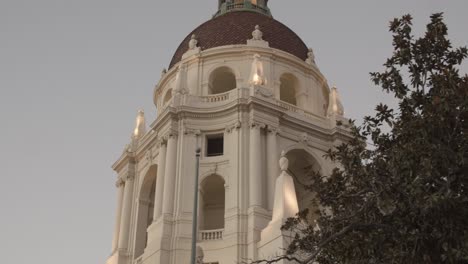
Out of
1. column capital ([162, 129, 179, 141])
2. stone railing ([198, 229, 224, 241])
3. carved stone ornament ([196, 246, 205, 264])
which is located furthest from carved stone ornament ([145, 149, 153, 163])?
carved stone ornament ([196, 246, 205, 264])

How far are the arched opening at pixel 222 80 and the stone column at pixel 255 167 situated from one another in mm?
6066

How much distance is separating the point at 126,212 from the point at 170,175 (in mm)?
5783

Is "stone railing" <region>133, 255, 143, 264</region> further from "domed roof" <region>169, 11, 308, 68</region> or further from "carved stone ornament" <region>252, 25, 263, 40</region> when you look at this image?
"carved stone ornament" <region>252, 25, 263, 40</region>

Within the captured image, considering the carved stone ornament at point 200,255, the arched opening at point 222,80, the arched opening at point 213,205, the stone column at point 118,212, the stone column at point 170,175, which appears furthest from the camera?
the arched opening at point 222,80

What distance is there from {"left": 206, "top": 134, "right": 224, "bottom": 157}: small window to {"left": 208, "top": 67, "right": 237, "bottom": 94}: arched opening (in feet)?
13.3

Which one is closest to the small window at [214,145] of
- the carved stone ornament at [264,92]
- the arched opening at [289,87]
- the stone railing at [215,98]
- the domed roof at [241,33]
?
the stone railing at [215,98]

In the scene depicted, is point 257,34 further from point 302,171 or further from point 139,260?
point 139,260

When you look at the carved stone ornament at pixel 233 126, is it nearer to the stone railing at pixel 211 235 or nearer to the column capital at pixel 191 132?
the column capital at pixel 191 132

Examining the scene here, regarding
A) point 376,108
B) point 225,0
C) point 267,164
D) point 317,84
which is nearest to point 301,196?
point 267,164

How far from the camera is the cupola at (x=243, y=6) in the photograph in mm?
44500

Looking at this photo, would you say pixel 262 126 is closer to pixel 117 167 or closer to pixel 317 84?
pixel 317 84

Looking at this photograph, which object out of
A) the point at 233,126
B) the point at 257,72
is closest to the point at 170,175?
the point at 233,126

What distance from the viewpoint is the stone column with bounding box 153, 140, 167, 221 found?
105ft

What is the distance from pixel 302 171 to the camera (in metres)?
37.1
